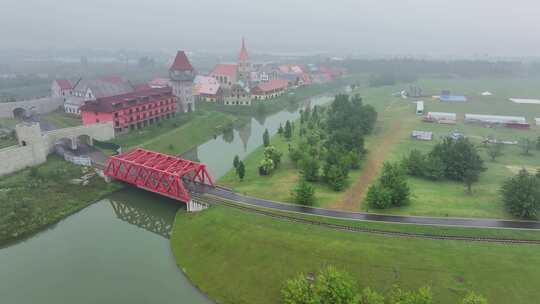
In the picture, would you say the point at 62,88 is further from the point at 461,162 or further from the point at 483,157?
the point at 483,157

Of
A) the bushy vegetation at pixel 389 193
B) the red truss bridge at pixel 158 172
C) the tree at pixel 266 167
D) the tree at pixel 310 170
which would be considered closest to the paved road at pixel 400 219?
the bushy vegetation at pixel 389 193

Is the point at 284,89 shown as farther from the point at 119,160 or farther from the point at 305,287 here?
the point at 305,287

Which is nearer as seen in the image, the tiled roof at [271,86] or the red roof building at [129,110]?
the red roof building at [129,110]

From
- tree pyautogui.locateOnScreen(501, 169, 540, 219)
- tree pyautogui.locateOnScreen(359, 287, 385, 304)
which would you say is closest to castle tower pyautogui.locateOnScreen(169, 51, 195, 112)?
tree pyautogui.locateOnScreen(359, 287, 385, 304)

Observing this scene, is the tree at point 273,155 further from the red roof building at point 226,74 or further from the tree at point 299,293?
the red roof building at point 226,74

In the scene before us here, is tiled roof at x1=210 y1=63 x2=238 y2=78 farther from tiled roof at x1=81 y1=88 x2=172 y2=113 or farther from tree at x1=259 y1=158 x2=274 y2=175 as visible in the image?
tree at x1=259 y1=158 x2=274 y2=175

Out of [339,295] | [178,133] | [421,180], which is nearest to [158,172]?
[339,295]
